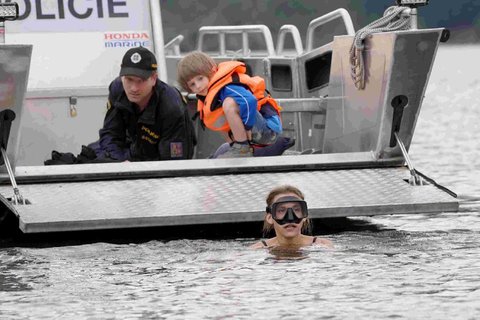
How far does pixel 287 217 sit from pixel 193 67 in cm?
154

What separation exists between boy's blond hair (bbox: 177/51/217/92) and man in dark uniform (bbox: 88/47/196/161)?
0.29 meters

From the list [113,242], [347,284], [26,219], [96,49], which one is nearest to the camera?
[347,284]

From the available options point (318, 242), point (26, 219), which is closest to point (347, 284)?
point (318, 242)

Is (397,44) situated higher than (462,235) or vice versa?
(397,44)

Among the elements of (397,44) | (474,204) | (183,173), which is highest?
(397,44)

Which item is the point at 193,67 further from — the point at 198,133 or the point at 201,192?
the point at 198,133

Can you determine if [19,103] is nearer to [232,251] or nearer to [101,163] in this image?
[101,163]

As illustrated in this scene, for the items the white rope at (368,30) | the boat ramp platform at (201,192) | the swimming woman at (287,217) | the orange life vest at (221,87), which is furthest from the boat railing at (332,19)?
the swimming woman at (287,217)

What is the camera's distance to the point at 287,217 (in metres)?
8.96

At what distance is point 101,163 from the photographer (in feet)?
32.5

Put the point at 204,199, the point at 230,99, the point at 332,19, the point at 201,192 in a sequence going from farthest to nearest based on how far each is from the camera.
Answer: the point at 332,19, the point at 230,99, the point at 201,192, the point at 204,199

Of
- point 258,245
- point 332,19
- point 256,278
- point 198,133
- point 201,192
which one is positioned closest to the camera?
point 256,278

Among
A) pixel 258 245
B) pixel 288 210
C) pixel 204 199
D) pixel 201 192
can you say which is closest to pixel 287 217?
pixel 288 210

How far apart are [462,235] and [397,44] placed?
47.9 inches
